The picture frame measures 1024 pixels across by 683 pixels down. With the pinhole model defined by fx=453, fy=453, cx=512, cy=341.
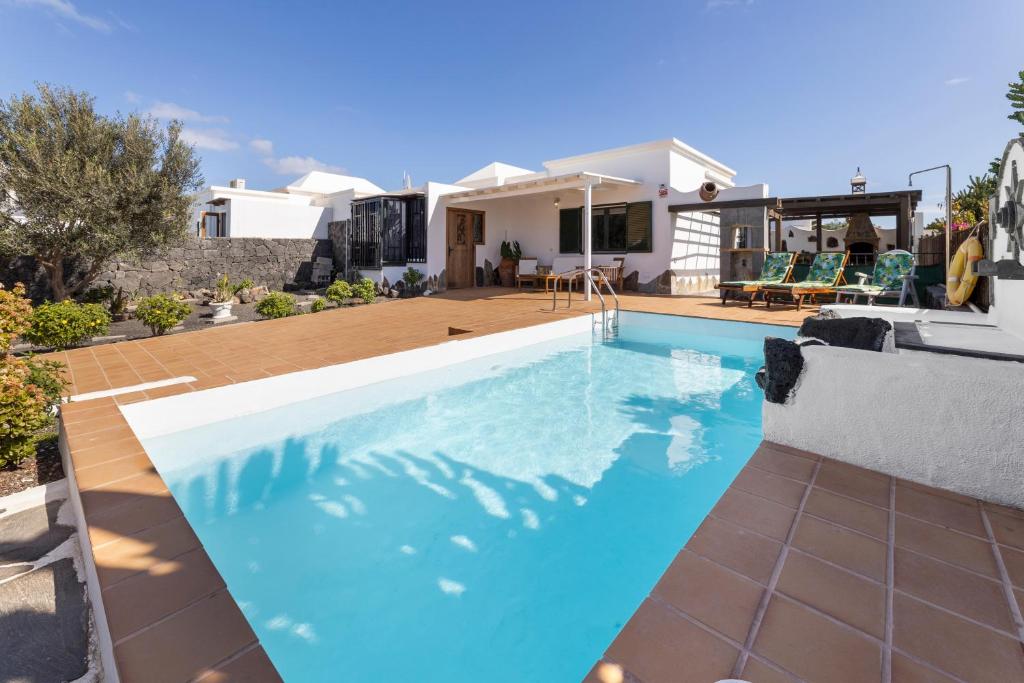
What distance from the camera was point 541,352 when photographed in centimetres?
701

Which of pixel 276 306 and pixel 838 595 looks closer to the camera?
pixel 838 595

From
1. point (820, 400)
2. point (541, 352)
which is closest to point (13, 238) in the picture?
point (541, 352)

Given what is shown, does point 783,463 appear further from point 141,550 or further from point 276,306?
point 276,306

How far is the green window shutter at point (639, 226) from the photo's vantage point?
1188cm

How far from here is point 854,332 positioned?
2.51 m

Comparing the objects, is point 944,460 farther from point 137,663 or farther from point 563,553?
point 137,663

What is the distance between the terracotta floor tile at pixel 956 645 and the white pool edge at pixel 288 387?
15.0ft

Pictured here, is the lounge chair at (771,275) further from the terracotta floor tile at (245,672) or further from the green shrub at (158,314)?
the green shrub at (158,314)

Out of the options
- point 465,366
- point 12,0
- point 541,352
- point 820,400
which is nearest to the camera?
point 820,400

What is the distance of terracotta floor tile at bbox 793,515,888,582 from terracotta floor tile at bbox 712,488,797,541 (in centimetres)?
6

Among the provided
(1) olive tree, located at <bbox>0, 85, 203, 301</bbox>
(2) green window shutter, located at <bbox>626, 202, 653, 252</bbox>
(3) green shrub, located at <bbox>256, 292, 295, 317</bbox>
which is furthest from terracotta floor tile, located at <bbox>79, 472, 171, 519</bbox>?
(2) green window shutter, located at <bbox>626, 202, 653, 252</bbox>

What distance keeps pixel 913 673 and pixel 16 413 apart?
172 inches

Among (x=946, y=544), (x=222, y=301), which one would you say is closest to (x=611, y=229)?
(x=222, y=301)

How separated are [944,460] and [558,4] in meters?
12.4
